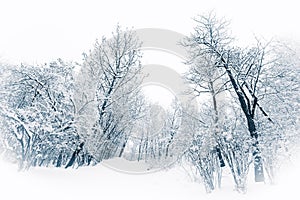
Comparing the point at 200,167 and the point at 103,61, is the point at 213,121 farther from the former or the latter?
the point at 103,61

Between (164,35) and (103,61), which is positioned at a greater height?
(164,35)

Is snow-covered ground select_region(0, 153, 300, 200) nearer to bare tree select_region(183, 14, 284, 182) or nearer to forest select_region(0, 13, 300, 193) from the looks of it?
forest select_region(0, 13, 300, 193)

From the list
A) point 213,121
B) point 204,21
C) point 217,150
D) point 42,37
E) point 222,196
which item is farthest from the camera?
point 42,37

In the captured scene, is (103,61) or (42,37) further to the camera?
(42,37)

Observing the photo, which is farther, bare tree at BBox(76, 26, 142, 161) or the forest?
bare tree at BBox(76, 26, 142, 161)

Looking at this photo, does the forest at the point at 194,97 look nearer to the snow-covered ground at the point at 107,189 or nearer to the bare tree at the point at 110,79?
the bare tree at the point at 110,79

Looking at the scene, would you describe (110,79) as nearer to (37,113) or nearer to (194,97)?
(194,97)

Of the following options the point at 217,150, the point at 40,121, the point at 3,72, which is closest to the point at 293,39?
the point at 217,150

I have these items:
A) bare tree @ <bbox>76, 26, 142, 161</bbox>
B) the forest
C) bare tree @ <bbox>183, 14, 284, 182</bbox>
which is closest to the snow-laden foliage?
the forest

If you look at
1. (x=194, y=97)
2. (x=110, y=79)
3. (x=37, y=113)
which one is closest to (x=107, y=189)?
(x=37, y=113)

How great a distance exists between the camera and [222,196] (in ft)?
23.8

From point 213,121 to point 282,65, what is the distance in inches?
160

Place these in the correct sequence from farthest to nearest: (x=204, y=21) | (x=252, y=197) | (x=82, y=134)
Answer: (x=82, y=134) < (x=204, y=21) < (x=252, y=197)

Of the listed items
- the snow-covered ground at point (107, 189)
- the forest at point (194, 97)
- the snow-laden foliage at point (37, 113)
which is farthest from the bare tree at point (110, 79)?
the snow-covered ground at point (107, 189)
